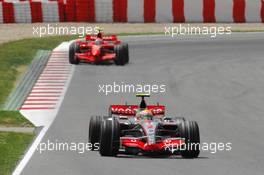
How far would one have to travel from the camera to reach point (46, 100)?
1013 inches

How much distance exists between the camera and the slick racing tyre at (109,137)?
1738 centimetres

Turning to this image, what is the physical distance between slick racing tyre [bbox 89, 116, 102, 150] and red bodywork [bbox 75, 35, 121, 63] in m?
14.0

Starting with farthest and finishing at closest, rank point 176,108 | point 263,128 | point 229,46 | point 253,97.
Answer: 1. point 229,46
2. point 253,97
3. point 176,108
4. point 263,128

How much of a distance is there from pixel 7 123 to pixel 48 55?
12667mm

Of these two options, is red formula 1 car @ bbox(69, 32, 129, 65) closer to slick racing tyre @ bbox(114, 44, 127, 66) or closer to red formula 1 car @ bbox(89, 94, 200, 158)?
slick racing tyre @ bbox(114, 44, 127, 66)

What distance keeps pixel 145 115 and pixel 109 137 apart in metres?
1.40

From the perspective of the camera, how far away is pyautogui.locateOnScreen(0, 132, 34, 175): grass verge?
56.1 feet

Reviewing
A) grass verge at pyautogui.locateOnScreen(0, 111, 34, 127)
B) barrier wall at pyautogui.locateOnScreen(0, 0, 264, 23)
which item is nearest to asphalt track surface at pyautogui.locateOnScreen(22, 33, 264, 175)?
grass verge at pyautogui.locateOnScreen(0, 111, 34, 127)

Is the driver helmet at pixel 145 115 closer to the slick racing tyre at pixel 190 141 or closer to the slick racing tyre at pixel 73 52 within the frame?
the slick racing tyre at pixel 190 141

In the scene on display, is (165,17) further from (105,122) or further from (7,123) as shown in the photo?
(105,122)

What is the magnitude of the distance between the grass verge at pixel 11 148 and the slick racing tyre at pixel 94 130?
151cm

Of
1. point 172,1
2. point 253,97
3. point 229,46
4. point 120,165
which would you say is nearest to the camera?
point 120,165

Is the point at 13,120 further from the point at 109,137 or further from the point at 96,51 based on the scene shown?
the point at 96,51

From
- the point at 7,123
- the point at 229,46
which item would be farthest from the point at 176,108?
the point at 229,46
